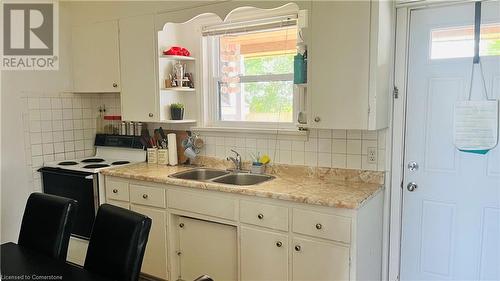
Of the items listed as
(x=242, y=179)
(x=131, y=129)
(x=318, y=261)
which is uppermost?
(x=131, y=129)

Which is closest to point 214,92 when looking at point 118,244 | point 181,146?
point 181,146

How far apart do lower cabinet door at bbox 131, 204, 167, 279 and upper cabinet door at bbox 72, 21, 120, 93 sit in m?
1.20

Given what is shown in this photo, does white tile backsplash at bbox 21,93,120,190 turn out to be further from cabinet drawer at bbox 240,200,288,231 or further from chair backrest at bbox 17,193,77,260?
cabinet drawer at bbox 240,200,288,231

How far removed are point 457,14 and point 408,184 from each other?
1.09 meters

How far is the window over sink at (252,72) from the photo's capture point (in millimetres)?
2936

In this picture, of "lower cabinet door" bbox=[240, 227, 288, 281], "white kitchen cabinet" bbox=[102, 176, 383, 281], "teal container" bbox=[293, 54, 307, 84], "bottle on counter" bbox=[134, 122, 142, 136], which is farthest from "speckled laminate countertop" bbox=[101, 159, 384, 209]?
"teal container" bbox=[293, 54, 307, 84]

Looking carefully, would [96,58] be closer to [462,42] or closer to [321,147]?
[321,147]

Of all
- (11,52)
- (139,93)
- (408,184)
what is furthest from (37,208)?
(408,184)

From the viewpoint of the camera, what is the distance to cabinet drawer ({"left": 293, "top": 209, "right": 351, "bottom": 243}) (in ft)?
6.91

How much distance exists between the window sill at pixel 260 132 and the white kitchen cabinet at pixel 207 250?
0.80m

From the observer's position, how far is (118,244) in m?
1.70

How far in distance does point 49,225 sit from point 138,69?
63.0 inches

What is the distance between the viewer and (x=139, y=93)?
3229 mm

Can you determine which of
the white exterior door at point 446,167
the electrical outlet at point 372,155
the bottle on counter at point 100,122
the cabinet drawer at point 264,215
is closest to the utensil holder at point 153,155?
the bottle on counter at point 100,122
